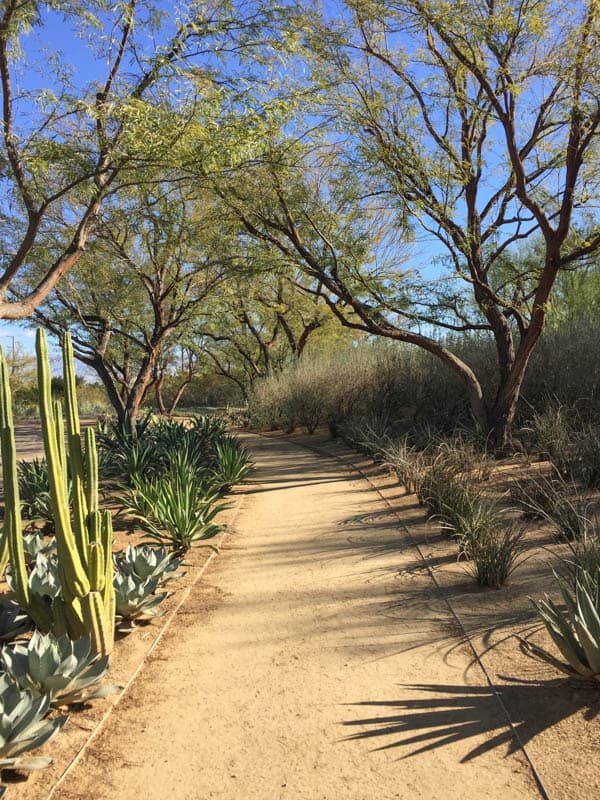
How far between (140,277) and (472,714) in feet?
45.9

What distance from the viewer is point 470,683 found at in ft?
11.0

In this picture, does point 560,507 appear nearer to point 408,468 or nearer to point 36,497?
point 408,468

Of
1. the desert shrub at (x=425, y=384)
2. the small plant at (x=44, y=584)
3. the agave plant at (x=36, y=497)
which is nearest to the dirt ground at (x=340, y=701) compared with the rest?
the small plant at (x=44, y=584)

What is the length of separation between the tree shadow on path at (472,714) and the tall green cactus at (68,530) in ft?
5.62

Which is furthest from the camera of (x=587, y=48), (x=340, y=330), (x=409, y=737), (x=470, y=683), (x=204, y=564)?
(x=340, y=330)

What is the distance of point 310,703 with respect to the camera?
3.34 metres

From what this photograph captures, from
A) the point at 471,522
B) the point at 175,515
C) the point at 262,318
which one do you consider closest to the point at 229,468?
the point at 175,515

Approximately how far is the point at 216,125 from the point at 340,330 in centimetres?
2248

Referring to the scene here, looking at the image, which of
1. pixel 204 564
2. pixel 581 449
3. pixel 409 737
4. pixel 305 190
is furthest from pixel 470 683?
pixel 305 190

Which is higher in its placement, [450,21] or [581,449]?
[450,21]

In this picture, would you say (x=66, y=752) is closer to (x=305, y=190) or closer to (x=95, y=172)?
(x=95, y=172)

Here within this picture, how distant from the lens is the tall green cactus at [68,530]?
358cm

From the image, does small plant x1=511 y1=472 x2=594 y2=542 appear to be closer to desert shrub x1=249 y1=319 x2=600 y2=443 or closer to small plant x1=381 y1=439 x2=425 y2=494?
small plant x1=381 y1=439 x2=425 y2=494

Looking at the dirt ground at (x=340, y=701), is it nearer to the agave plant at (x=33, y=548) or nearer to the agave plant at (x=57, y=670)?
the agave plant at (x=57, y=670)
